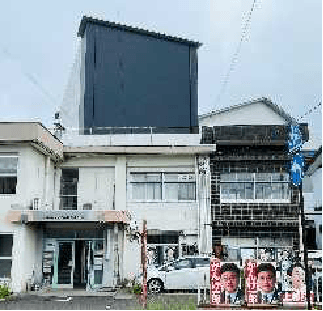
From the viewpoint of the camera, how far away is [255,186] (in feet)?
78.9

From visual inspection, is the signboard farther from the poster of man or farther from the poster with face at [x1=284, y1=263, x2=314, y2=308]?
the poster with face at [x1=284, y1=263, x2=314, y2=308]

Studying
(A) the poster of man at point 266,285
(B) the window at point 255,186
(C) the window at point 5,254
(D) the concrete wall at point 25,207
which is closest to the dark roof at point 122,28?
(B) the window at point 255,186

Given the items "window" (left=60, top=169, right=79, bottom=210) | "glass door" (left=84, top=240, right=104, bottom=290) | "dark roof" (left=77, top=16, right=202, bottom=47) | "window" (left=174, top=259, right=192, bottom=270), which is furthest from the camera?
"dark roof" (left=77, top=16, right=202, bottom=47)

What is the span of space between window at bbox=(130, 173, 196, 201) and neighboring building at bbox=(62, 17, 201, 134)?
865 centimetres

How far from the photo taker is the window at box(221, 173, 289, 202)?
78.5 ft

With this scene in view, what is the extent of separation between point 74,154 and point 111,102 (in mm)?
9864

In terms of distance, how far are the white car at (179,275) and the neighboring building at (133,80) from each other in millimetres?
13523

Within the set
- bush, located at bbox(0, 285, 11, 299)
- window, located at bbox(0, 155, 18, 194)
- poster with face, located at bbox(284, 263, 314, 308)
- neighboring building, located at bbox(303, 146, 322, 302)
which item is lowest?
bush, located at bbox(0, 285, 11, 299)

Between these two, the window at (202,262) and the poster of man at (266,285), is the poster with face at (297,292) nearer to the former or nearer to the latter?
the poster of man at (266,285)

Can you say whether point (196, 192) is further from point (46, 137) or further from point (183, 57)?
point (183, 57)

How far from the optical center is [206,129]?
24.6m

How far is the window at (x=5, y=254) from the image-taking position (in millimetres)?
20656

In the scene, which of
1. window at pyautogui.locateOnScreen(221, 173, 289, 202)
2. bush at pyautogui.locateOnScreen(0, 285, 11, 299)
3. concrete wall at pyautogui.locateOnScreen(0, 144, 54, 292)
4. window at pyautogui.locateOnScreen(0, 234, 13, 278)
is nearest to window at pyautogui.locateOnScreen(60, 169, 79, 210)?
concrete wall at pyautogui.locateOnScreen(0, 144, 54, 292)

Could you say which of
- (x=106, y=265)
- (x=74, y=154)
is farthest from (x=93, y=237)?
(x=74, y=154)
